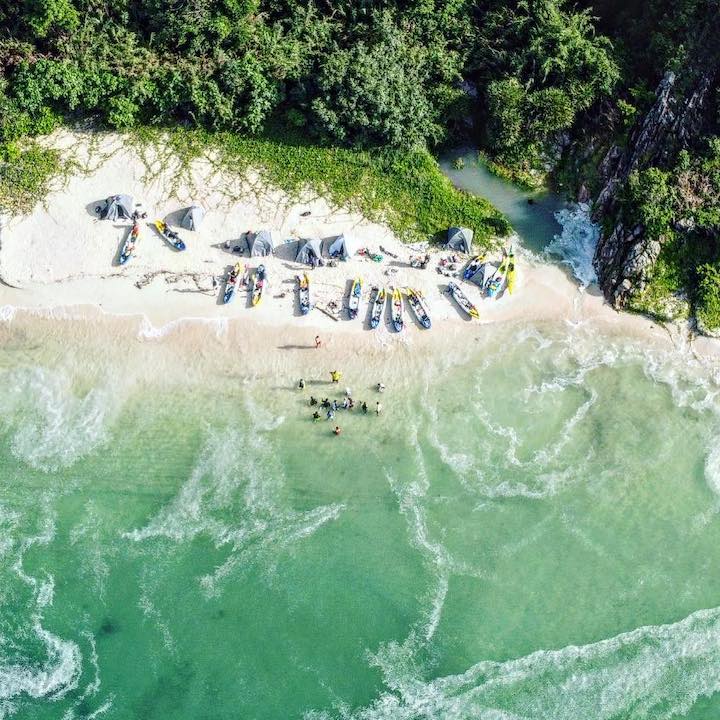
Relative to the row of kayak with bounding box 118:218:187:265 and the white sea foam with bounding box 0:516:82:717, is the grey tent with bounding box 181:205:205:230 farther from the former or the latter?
the white sea foam with bounding box 0:516:82:717

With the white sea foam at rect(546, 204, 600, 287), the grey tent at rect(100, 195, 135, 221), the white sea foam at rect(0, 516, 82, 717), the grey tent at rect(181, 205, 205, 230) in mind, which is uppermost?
the white sea foam at rect(546, 204, 600, 287)

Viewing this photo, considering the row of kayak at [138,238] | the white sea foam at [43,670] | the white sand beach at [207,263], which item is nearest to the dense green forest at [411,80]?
the white sand beach at [207,263]

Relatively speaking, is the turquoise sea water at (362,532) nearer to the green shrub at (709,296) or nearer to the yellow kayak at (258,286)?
the green shrub at (709,296)

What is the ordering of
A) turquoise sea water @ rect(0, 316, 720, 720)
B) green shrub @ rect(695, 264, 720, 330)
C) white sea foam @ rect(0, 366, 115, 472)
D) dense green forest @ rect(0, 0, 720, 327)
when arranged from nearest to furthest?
turquoise sea water @ rect(0, 316, 720, 720) < white sea foam @ rect(0, 366, 115, 472) < green shrub @ rect(695, 264, 720, 330) < dense green forest @ rect(0, 0, 720, 327)

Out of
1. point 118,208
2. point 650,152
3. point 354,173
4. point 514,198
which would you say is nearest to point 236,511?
point 118,208

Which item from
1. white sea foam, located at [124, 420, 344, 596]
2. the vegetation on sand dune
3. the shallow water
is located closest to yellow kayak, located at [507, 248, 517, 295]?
the shallow water

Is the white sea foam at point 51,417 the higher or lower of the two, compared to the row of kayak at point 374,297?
lower

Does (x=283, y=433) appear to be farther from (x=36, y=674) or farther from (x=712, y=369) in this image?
(x=712, y=369)
